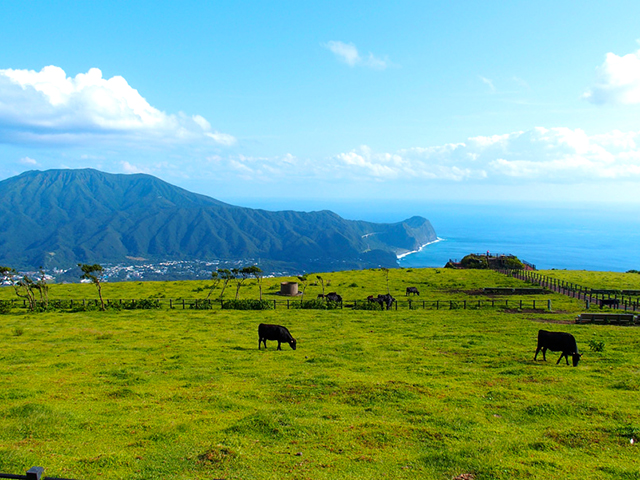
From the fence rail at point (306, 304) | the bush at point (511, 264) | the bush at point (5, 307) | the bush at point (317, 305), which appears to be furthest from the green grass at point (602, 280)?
the bush at point (5, 307)

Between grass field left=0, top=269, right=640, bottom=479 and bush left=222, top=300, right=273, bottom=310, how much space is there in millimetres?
11450

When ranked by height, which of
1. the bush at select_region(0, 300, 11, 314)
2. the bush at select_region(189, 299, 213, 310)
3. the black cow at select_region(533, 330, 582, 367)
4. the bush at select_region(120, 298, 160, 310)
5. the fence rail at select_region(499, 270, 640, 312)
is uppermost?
the fence rail at select_region(499, 270, 640, 312)

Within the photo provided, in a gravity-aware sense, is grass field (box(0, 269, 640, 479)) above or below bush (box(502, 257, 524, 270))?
below

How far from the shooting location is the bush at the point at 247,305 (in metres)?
37.3

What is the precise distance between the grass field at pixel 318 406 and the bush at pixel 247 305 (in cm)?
1145

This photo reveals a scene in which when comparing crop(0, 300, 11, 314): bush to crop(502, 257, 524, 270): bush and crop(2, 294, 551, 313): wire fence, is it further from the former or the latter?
crop(502, 257, 524, 270): bush

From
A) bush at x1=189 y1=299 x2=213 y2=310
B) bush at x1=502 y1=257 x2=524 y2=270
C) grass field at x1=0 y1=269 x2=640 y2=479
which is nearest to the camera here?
grass field at x1=0 y1=269 x2=640 y2=479

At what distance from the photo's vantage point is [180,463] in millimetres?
8797

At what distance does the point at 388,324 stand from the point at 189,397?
18.4 meters

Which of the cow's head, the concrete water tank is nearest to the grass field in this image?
the cow's head

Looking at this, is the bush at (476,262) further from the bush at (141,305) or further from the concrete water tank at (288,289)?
the bush at (141,305)

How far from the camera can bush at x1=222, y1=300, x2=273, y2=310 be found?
37.3 m

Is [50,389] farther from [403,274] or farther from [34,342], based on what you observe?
[403,274]

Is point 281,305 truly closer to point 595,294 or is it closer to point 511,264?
point 595,294
